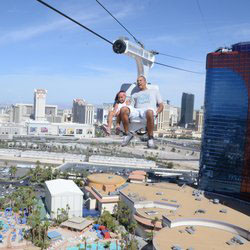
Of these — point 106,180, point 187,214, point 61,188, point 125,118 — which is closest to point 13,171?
point 61,188

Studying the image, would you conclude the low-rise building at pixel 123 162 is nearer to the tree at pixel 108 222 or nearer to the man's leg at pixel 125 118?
the tree at pixel 108 222

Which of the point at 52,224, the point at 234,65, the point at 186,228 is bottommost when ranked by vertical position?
the point at 52,224

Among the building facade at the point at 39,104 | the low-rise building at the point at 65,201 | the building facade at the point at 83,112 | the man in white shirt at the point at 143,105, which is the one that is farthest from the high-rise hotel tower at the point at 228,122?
the building facade at the point at 39,104

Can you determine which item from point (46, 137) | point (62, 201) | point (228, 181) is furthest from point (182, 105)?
point (62, 201)

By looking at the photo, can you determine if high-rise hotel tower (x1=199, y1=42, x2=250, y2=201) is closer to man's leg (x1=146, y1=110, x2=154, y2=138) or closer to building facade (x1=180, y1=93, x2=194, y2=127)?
man's leg (x1=146, y1=110, x2=154, y2=138)

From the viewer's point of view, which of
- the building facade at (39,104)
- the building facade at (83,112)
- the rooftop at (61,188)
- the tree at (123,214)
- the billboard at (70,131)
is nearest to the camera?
the tree at (123,214)

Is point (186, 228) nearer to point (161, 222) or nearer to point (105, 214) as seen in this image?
point (161, 222)
